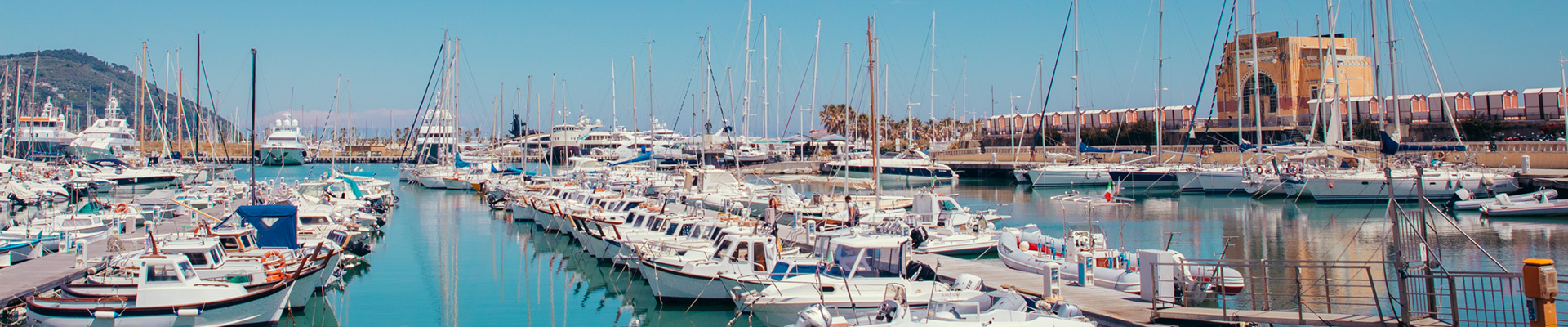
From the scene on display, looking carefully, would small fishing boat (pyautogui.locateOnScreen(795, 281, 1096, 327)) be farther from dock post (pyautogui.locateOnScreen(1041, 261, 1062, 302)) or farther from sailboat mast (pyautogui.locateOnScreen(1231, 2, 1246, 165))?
sailboat mast (pyautogui.locateOnScreen(1231, 2, 1246, 165))

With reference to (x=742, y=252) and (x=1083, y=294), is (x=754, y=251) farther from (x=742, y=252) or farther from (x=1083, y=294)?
(x=1083, y=294)

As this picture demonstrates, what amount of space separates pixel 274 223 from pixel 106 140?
3895 inches

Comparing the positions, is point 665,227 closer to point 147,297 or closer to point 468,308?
point 468,308

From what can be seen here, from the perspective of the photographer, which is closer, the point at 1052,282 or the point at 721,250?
the point at 1052,282

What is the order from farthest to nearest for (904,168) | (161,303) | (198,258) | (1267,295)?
(904,168)
(198,258)
(161,303)
(1267,295)

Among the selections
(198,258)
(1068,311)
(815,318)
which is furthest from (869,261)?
(198,258)

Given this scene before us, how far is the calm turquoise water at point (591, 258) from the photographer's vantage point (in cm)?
2245

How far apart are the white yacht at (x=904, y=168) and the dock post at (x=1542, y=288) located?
66.7m

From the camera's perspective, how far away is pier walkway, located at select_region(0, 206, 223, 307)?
18.2 m

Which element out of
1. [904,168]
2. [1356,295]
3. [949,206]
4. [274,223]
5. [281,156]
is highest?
[281,156]

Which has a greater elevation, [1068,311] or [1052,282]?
[1052,282]

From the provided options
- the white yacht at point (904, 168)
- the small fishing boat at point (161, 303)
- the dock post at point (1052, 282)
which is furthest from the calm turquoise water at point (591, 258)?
the white yacht at point (904, 168)

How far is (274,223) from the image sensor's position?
24969mm

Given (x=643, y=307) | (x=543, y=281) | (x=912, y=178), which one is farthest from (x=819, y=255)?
(x=912, y=178)
